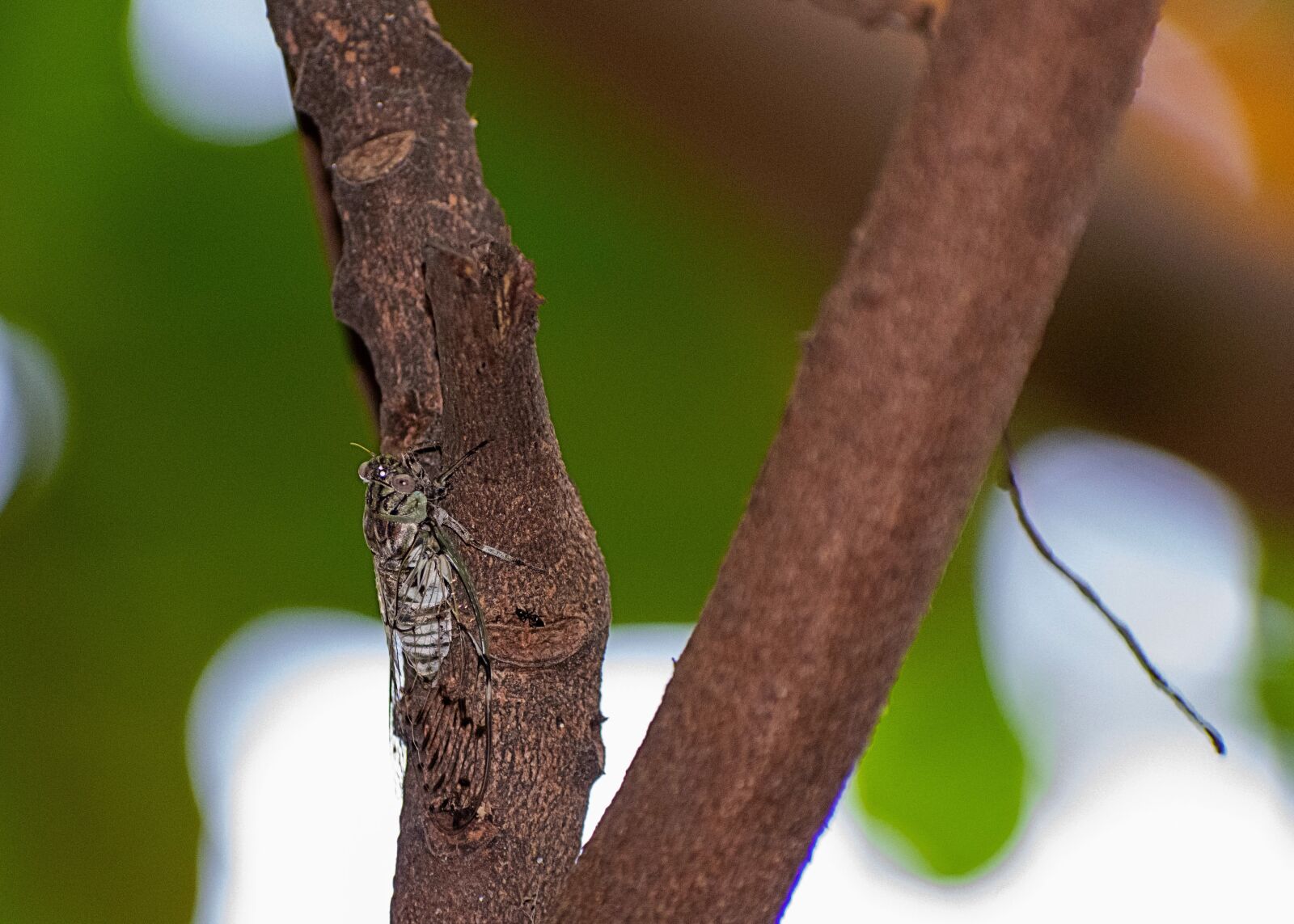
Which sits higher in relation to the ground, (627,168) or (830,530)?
(627,168)

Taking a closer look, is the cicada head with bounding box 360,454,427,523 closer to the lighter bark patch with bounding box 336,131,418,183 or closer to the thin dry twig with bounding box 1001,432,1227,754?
the lighter bark patch with bounding box 336,131,418,183

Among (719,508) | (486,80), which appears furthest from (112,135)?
(719,508)

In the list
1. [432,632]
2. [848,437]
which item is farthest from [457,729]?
[848,437]

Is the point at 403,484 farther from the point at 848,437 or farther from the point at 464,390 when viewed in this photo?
the point at 848,437

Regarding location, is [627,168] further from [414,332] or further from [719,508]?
[414,332]

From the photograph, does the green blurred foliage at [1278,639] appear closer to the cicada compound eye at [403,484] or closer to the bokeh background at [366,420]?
the bokeh background at [366,420]

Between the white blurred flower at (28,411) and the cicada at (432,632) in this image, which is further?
the white blurred flower at (28,411)

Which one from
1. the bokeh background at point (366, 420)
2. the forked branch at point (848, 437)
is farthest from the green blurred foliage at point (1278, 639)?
the forked branch at point (848, 437)

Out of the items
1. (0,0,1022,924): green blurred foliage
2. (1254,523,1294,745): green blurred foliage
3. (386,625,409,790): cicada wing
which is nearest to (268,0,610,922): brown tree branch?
(386,625,409,790): cicada wing
